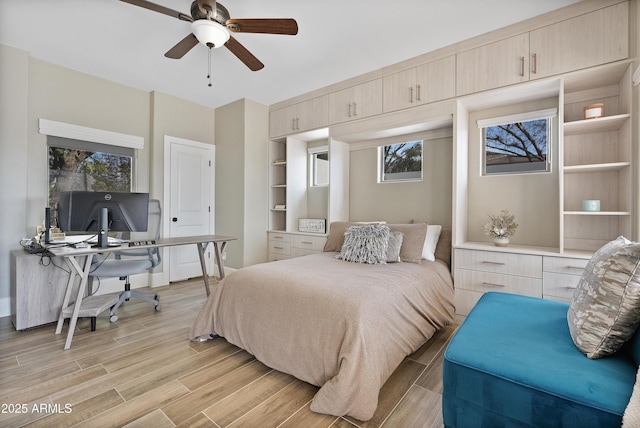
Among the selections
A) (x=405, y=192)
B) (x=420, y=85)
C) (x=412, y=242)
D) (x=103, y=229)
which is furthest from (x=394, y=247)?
(x=103, y=229)

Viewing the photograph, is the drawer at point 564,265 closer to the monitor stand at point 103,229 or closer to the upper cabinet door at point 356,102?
the upper cabinet door at point 356,102

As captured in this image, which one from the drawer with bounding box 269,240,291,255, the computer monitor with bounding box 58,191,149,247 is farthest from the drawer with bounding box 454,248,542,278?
the computer monitor with bounding box 58,191,149,247

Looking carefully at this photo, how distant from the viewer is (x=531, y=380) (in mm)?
1030

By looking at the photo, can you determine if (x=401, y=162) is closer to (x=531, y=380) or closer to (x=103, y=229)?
(x=531, y=380)

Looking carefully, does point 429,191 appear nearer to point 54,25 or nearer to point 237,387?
point 237,387

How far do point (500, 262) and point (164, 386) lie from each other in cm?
273

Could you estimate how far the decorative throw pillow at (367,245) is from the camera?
259cm

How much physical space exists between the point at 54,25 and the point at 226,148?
227cm

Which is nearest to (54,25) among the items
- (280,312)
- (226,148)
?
(226,148)

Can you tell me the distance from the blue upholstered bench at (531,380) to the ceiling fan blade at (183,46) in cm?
270

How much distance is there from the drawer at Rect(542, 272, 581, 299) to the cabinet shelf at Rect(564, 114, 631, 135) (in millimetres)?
1199

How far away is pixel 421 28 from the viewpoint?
8.33 feet

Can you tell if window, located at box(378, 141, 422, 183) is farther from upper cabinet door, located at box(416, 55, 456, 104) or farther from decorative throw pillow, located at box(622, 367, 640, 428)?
decorative throw pillow, located at box(622, 367, 640, 428)

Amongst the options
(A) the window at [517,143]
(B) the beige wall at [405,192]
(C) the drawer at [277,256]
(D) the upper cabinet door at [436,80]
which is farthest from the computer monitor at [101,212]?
(A) the window at [517,143]
